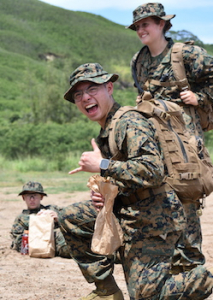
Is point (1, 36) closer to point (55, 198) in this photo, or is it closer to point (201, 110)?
point (55, 198)

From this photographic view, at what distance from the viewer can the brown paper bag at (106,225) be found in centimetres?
368

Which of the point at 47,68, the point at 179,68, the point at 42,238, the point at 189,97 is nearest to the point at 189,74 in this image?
the point at 179,68

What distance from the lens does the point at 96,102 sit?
3.93 meters

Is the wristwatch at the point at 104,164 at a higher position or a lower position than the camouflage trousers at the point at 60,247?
higher

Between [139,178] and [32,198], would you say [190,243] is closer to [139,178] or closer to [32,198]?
[139,178]

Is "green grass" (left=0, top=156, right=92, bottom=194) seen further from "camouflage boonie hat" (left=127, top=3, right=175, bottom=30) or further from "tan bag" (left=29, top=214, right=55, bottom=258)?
"camouflage boonie hat" (left=127, top=3, right=175, bottom=30)

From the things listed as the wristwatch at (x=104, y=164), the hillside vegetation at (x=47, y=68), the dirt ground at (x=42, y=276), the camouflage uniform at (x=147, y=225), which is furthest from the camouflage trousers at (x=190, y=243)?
the hillside vegetation at (x=47, y=68)

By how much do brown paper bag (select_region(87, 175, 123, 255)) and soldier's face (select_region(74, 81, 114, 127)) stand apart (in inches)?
20.0

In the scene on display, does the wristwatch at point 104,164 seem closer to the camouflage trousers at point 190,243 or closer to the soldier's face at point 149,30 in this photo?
the camouflage trousers at point 190,243

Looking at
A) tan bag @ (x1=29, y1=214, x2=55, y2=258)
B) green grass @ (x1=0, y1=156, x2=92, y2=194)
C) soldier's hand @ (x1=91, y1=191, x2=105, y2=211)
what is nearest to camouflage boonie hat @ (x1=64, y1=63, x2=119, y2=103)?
soldier's hand @ (x1=91, y1=191, x2=105, y2=211)

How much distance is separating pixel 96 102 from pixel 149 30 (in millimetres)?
1530

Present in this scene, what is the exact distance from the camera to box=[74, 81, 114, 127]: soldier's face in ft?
12.9

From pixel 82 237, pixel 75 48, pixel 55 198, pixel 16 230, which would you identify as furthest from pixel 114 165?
pixel 75 48

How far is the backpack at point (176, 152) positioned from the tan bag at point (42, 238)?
9.93ft
